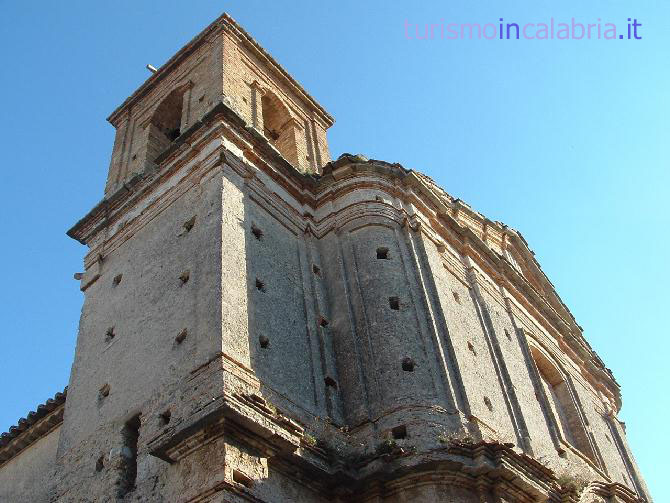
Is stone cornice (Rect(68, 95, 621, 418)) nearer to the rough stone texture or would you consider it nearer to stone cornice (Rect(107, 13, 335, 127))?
the rough stone texture

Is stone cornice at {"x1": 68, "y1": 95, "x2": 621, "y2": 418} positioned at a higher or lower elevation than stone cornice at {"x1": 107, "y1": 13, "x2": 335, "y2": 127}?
lower

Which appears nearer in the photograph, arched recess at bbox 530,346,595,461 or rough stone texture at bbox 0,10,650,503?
rough stone texture at bbox 0,10,650,503

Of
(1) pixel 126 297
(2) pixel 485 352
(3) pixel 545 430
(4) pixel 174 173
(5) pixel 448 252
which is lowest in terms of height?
(3) pixel 545 430

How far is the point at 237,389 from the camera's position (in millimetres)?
10969

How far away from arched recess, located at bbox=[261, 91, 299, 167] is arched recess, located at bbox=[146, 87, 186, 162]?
6.86ft

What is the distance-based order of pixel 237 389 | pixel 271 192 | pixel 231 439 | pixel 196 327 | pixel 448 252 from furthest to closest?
pixel 448 252
pixel 271 192
pixel 196 327
pixel 237 389
pixel 231 439

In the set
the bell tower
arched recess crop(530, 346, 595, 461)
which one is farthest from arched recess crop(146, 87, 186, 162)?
arched recess crop(530, 346, 595, 461)

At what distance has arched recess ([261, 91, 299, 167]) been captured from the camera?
67.0ft

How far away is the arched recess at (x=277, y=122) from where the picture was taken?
804 inches

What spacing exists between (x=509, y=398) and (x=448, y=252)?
3381 millimetres

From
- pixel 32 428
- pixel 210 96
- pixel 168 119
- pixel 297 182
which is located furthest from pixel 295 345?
pixel 168 119

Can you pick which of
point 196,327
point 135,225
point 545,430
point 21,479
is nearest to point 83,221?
point 135,225

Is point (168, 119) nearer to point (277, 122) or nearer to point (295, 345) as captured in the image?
point (277, 122)

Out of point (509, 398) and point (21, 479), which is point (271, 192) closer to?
point (509, 398)
